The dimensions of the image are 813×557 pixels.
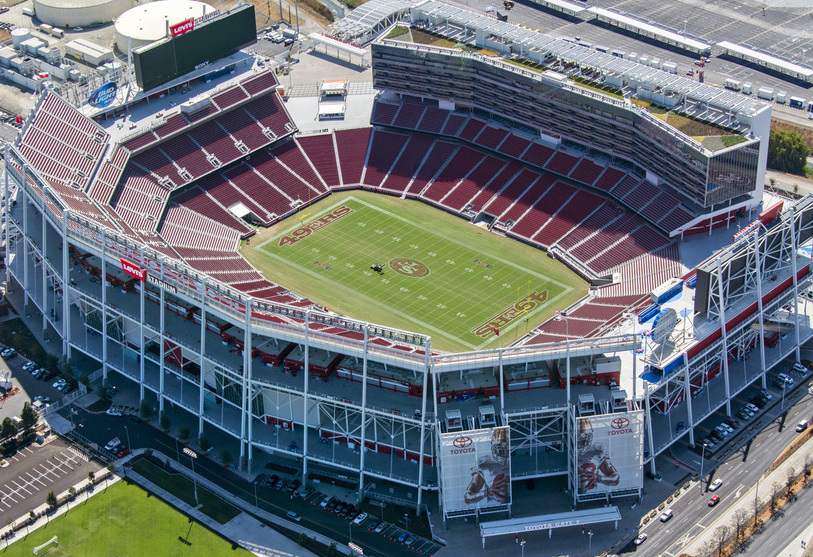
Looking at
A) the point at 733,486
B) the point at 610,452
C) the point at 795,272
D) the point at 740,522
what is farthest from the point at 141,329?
the point at 795,272

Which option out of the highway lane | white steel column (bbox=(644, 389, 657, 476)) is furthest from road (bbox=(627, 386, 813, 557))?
white steel column (bbox=(644, 389, 657, 476))

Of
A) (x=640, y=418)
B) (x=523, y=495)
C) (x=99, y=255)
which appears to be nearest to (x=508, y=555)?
(x=523, y=495)

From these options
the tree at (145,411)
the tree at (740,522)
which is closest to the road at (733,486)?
the tree at (740,522)

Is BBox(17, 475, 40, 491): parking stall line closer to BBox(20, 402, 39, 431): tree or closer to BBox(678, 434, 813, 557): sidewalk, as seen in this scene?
BBox(20, 402, 39, 431): tree

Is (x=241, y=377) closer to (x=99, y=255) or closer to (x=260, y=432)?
(x=260, y=432)

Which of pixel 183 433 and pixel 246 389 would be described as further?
Result: pixel 183 433

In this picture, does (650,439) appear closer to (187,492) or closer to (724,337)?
(724,337)

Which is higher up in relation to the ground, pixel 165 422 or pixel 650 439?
pixel 650 439
